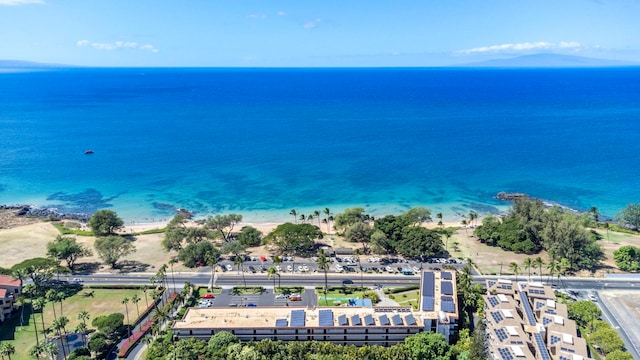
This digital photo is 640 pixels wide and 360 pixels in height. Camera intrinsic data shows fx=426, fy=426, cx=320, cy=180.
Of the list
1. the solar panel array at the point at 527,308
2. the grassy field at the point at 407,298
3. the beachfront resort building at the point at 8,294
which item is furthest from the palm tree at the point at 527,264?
the beachfront resort building at the point at 8,294

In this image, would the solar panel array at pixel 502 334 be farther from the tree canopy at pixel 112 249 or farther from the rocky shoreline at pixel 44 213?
the rocky shoreline at pixel 44 213

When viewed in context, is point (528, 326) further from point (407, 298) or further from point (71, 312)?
point (71, 312)

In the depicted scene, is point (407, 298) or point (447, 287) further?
point (407, 298)

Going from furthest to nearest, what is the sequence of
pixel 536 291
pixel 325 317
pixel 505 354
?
pixel 536 291 < pixel 325 317 < pixel 505 354

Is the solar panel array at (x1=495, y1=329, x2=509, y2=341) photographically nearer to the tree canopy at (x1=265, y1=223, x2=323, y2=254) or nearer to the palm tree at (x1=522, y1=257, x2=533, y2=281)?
the palm tree at (x1=522, y1=257, x2=533, y2=281)

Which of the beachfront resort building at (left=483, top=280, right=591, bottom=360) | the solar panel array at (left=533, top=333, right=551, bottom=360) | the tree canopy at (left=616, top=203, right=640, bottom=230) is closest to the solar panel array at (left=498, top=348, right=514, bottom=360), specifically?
the beachfront resort building at (left=483, top=280, right=591, bottom=360)

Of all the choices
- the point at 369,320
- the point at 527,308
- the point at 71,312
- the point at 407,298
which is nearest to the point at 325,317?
the point at 369,320
